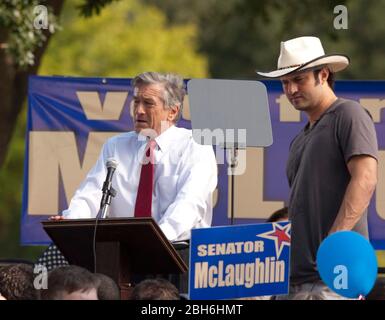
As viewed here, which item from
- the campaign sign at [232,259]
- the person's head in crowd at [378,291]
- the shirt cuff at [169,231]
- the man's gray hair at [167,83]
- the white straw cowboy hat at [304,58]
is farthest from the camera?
the person's head in crowd at [378,291]

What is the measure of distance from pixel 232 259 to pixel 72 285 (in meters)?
0.76

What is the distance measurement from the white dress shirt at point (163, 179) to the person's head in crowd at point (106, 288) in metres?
1.25

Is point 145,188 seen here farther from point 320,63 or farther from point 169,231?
point 320,63

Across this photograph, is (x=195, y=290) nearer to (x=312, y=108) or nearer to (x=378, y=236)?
(x=312, y=108)

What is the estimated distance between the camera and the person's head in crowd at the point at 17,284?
717cm

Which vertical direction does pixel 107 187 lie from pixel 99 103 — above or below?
below

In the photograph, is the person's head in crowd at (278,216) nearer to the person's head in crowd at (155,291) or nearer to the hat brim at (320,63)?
the hat brim at (320,63)

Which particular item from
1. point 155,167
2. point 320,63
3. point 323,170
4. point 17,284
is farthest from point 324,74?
point 17,284

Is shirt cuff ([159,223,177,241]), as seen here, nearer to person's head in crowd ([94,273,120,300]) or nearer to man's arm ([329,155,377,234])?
person's head in crowd ([94,273,120,300])

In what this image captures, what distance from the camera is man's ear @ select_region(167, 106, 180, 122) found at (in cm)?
847

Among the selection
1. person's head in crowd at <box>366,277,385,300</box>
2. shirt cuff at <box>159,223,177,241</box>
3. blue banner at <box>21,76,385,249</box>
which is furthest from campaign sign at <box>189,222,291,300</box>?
blue banner at <box>21,76,385,249</box>

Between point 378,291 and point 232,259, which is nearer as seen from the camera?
point 232,259

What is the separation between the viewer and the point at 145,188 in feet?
27.0

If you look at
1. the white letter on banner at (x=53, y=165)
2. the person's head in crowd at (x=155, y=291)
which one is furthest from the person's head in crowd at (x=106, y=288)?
the white letter on banner at (x=53, y=165)
